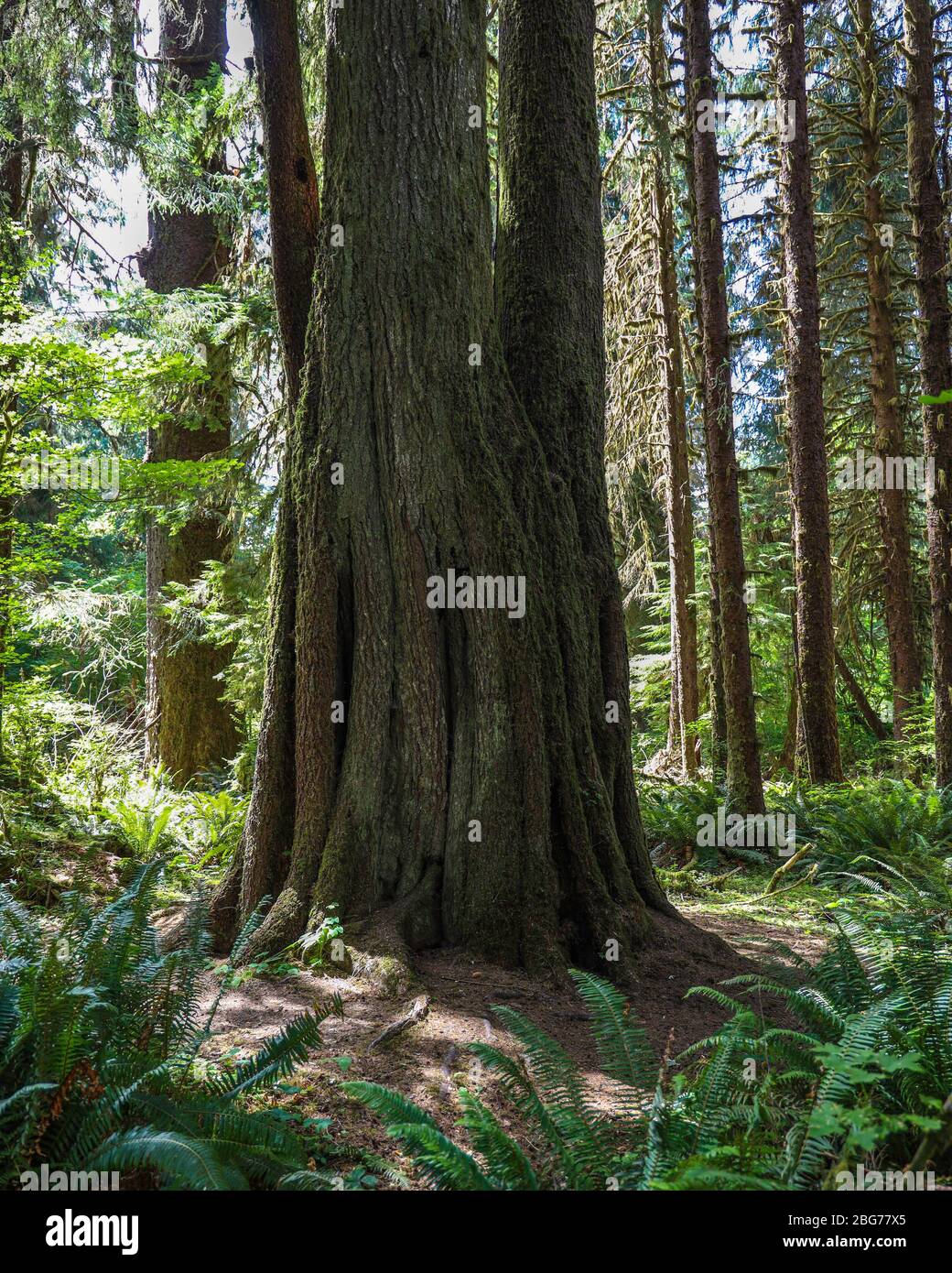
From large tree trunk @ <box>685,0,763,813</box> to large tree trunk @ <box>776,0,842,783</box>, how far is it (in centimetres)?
86

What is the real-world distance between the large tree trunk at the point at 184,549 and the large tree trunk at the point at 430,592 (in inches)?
266

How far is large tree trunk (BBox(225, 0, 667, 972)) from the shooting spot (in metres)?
4.64

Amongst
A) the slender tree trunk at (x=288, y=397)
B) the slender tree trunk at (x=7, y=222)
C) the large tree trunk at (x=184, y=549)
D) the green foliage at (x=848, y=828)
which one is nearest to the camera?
the slender tree trunk at (x=288, y=397)

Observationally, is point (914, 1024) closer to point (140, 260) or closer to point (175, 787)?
point (175, 787)

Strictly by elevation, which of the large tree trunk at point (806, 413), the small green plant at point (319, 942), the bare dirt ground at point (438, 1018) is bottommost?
the bare dirt ground at point (438, 1018)

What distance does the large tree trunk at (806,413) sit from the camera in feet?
33.1

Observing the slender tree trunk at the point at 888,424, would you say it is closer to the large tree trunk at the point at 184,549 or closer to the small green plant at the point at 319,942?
the large tree trunk at the point at 184,549

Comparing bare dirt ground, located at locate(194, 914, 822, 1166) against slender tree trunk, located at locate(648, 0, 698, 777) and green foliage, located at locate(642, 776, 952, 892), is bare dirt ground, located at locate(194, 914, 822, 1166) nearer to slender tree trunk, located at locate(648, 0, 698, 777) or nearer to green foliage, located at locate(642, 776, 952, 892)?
green foliage, located at locate(642, 776, 952, 892)

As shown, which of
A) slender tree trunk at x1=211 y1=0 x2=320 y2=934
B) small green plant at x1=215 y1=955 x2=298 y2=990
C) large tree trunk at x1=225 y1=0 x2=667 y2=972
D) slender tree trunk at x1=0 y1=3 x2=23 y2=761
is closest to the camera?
small green plant at x1=215 y1=955 x2=298 y2=990

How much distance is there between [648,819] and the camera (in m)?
9.34

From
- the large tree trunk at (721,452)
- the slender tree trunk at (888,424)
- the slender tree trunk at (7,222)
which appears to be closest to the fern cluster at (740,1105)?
the large tree trunk at (721,452)

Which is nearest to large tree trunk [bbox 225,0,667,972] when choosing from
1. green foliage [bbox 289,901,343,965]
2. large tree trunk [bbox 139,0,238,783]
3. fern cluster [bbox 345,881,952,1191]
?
green foliage [bbox 289,901,343,965]
